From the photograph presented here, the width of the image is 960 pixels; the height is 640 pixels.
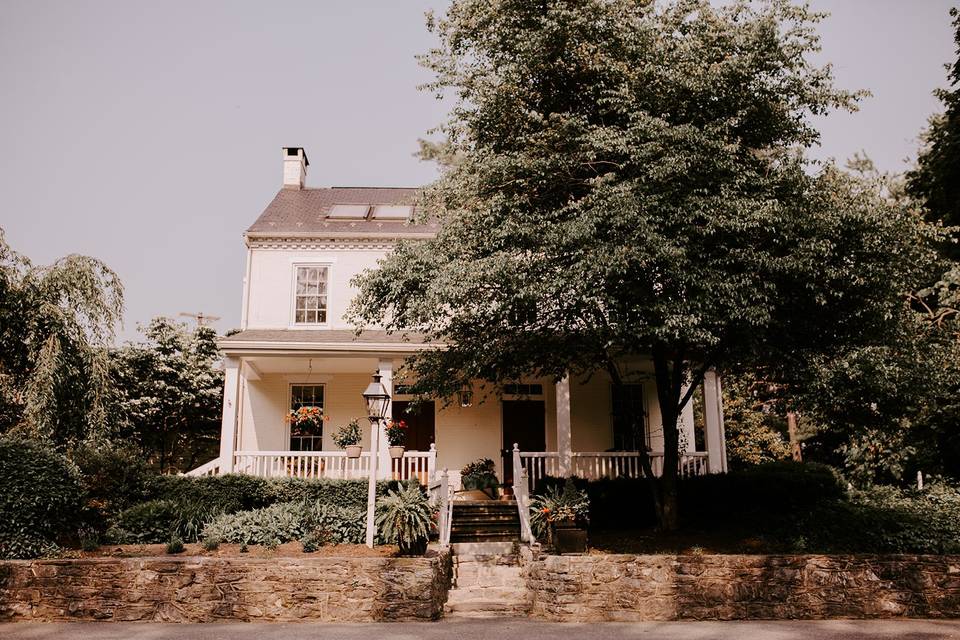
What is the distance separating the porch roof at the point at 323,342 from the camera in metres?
14.8

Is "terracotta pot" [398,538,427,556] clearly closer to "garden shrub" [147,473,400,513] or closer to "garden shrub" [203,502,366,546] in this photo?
"garden shrub" [203,502,366,546]

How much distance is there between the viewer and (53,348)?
12023mm

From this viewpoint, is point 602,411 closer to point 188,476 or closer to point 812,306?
point 812,306

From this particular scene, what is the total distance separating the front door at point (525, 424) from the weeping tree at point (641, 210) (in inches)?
201

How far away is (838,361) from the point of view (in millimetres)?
10711

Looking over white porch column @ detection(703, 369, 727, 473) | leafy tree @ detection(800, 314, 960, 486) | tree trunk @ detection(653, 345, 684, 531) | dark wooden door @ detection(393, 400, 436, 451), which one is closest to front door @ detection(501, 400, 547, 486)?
dark wooden door @ detection(393, 400, 436, 451)

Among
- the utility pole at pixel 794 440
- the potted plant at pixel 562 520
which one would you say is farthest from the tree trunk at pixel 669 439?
the utility pole at pixel 794 440

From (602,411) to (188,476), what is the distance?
9.78 meters

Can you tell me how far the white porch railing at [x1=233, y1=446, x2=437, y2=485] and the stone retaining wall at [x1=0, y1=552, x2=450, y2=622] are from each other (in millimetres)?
4996

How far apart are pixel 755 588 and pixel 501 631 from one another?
3281 mm

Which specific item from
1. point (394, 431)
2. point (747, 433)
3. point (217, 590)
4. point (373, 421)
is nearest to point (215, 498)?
point (394, 431)

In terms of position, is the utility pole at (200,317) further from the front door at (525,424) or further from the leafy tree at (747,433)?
the leafy tree at (747,433)

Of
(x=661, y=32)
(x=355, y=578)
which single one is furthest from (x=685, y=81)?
(x=355, y=578)

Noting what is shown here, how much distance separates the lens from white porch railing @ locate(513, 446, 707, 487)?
1508 centimetres
